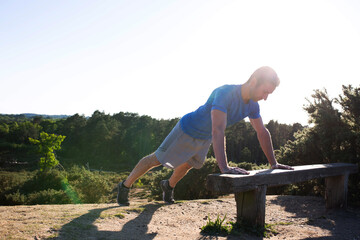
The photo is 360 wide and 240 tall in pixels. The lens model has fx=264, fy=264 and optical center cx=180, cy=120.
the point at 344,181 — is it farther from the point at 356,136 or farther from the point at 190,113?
the point at 190,113

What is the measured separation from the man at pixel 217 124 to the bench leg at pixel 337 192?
5.57 feet

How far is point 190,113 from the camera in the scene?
3.53 metres

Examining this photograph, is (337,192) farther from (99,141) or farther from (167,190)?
(99,141)

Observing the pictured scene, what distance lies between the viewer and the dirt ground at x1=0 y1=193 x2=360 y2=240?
2.66 metres

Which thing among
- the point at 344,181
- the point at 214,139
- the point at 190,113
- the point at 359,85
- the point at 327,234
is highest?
the point at 359,85

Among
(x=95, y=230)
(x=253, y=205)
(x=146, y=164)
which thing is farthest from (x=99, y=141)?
(x=253, y=205)

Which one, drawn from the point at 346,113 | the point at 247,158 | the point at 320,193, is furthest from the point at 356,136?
the point at 247,158

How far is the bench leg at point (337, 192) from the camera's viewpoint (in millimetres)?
4609

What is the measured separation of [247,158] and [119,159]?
26498 millimetres

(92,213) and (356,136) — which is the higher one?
(356,136)

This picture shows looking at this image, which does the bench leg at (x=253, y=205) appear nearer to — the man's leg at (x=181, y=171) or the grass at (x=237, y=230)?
the grass at (x=237, y=230)

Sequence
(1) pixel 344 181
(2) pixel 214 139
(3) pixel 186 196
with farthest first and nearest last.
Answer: (3) pixel 186 196 < (1) pixel 344 181 < (2) pixel 214 139

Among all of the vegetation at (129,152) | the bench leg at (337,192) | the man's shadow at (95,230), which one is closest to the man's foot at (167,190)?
the man's shadow at (95,230)

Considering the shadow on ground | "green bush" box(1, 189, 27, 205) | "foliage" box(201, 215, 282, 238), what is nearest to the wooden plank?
"foliage" box(201, 215, 282, 238)
